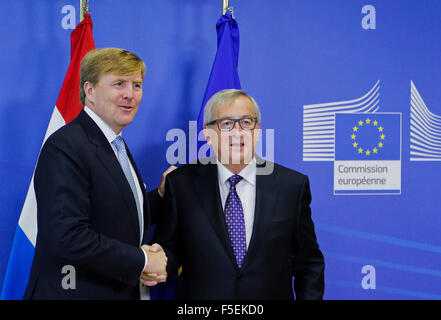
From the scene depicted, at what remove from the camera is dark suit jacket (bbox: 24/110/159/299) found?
1.45 m

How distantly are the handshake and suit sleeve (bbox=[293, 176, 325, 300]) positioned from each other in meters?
0.53

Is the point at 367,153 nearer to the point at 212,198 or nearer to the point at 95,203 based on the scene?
the point at 212,198

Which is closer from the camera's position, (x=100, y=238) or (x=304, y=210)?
(x=100, y=238)

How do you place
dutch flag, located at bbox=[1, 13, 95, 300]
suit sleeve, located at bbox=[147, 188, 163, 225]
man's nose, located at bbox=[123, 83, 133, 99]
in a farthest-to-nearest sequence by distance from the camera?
1. dutch flag, located at bbox=[1, 13, 95, 300]
2. suit sleeve, located at bbox=[147, 188, 163, 225]
3. man's nose, located at bbox=[123, 83, 133, 99]

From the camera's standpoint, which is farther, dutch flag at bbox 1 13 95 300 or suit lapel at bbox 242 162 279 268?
dutch flag at bbox 1 13 95 300

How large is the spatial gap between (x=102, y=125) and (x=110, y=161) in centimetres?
16

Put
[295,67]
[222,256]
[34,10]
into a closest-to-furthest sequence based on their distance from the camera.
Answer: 1. [222,256]
2. [34,10]
3. [295,67]

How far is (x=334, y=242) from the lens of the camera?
2.75 metres

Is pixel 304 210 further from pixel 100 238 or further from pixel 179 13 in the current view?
pixel 179 13

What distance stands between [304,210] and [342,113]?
1215mm

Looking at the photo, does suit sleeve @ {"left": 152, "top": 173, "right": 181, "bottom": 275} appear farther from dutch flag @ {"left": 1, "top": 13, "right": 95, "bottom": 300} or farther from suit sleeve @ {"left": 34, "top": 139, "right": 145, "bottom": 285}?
dutch flag @ {"left": 1, "top": 13, "right": 95, "bottom": 300}

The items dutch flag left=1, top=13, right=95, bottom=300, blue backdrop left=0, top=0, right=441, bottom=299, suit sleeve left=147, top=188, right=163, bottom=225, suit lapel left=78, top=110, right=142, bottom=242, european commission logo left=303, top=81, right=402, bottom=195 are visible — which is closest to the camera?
suit lapel left=78, top=110, right=142, bottom=242

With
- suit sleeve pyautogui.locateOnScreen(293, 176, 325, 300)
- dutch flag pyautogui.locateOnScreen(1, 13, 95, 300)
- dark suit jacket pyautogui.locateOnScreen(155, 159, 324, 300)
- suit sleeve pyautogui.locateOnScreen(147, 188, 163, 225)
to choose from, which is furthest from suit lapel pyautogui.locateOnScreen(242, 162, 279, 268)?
dutch flag pyautogui.locateOnScreen(1, 13, 95, 300)
